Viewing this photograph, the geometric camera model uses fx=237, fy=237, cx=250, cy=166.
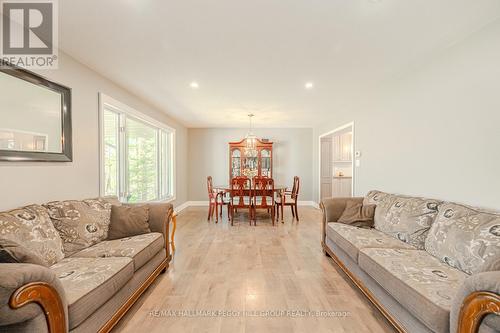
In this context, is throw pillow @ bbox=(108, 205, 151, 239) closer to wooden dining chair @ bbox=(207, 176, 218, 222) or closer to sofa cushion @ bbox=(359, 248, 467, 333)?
sofa cushion @ bbox=(359, 248, 467, 333)

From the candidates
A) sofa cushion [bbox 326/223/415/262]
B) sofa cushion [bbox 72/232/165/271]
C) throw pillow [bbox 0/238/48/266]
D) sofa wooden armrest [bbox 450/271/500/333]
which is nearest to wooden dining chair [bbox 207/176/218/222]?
sofa cushion [bbox 72/232/165/271]

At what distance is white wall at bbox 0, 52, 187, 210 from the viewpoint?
6.54 feet

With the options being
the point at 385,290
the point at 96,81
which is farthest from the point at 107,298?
the point at 96,81

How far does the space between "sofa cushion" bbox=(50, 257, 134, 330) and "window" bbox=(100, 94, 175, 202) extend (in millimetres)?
1509

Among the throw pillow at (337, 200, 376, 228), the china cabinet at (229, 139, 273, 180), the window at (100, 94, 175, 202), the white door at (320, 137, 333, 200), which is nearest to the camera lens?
the throw pillow at (337, 200, 376, 228)

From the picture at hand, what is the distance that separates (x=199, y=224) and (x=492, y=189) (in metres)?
4.38

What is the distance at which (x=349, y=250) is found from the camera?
242cm

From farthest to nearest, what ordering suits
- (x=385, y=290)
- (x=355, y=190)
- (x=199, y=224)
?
(x=199, y=224), (x=355, y=190), (x=385, y=290)

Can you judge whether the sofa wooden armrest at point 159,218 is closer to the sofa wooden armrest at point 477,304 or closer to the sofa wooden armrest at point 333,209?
the sofa wooden armrest at point 333,209

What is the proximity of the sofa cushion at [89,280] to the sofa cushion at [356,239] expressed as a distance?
2047 millimetres

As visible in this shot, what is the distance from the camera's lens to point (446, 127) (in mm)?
2383

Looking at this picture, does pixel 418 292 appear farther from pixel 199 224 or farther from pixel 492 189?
pixel 199 224

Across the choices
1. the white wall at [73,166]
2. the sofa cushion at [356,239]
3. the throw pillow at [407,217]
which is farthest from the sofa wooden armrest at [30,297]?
the throw pillow at [407,217]

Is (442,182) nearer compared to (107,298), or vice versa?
(107,298)
